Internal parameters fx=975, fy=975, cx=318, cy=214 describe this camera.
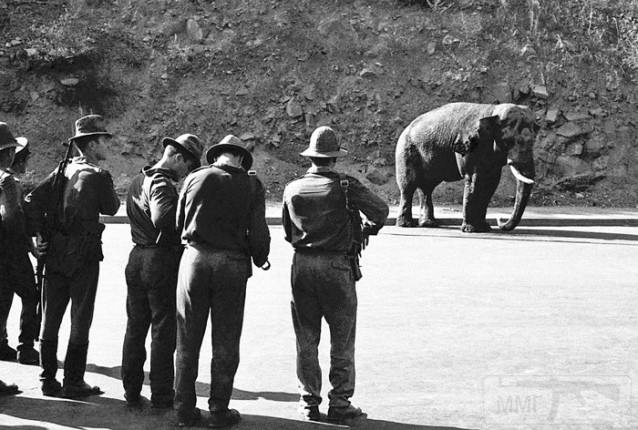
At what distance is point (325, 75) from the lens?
28.0 m

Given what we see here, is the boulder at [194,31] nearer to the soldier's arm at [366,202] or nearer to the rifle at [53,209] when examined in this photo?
the rifle at [53,209]

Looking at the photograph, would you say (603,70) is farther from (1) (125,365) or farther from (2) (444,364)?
(1) (125,365)

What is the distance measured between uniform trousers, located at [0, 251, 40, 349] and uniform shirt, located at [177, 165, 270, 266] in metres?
2.31

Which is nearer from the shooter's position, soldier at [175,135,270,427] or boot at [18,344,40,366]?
soldier at [175,135,270,427]

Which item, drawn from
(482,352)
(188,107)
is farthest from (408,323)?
(188,107)

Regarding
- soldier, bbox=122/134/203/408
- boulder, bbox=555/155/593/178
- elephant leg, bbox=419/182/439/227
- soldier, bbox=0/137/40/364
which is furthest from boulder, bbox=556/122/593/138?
soldier, bbox=122/134/203/408

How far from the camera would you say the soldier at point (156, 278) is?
7.12m

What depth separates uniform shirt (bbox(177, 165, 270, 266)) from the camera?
6688 millimetres

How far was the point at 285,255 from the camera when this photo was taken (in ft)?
50.0

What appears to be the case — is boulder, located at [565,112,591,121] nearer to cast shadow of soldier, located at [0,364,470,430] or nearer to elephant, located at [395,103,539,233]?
elephant, located at [395,103,539,233]

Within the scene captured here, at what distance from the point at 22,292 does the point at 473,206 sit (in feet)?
35.6

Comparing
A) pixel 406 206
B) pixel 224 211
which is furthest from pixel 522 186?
Result: pixel 224 211

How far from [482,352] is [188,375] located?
10.2 ft

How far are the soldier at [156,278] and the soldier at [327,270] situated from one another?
87 cm
